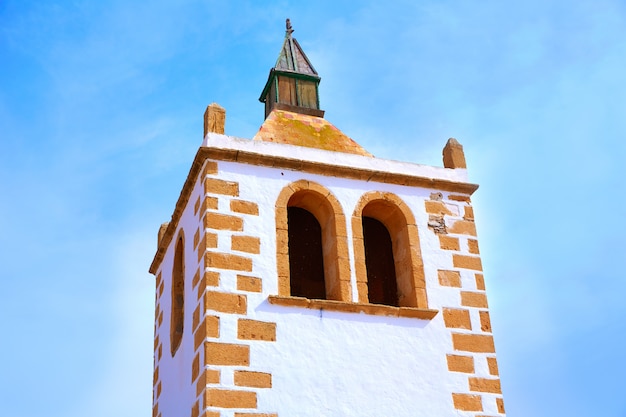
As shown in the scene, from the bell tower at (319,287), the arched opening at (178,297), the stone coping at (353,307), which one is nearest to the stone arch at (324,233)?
the bell tower at (319,287)

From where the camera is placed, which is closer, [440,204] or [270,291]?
[270,291]

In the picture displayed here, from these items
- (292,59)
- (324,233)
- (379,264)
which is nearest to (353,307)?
(324,233)

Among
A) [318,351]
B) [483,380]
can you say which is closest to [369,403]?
[318,351]

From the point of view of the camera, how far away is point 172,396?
13156 millimetres

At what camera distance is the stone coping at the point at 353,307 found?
1195 cm

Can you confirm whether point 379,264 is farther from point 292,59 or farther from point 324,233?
point 292,59

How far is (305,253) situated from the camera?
1354cm

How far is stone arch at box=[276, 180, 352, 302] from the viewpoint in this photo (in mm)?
12438

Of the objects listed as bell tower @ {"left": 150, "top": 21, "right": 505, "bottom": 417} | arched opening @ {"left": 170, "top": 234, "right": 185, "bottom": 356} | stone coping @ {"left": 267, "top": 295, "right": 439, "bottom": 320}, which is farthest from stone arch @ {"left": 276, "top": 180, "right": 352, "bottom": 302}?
arched opening @ {"left": 170, "top": 234, "right": 185, "bottom": 356}

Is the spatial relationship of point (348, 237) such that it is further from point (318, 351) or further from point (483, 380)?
point (483, 380)

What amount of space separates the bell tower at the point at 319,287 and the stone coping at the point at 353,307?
0.02 meters

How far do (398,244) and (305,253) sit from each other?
4.37ft

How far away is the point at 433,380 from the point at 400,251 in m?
2.04

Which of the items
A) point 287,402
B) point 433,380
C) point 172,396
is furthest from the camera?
point 172,396
